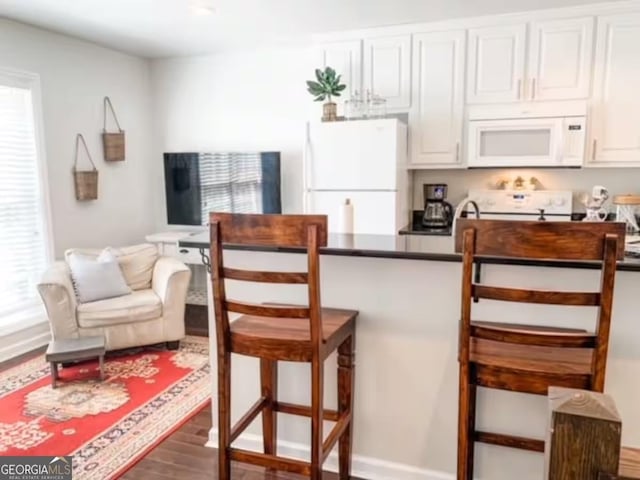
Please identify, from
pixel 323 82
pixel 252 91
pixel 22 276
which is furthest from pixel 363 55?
pixel 22 276

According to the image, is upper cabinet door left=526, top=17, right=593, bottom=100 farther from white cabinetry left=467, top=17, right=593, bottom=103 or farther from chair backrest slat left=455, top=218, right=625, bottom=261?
chair backrest slat left=455, top=218, right=625, bottom=261

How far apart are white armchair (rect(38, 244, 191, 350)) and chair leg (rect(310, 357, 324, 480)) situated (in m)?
2.22

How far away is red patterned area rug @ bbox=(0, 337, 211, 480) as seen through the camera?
2361 millimetres

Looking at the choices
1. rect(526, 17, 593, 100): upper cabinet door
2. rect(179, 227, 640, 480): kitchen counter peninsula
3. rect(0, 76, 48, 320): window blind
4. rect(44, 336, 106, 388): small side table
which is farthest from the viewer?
rect(0, 76, 48, 320): window blind

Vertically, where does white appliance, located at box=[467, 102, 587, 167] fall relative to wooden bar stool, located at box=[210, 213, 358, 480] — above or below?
above

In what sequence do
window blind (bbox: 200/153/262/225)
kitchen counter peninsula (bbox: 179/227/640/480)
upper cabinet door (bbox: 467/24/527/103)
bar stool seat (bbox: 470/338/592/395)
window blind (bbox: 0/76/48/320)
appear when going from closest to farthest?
bar stool seat (bbox: 470/338/592/395) < kitchen counter peninsula (bbox: 179/227/640/480) < upper cabinet door (bbox: 467/24/527/103) < window blind (bbox: 0/76/48/320) < window blind (bbox: 200/153/262/225)

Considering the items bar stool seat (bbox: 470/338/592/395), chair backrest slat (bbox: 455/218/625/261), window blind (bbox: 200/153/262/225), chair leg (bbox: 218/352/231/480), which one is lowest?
chair leg (bbox: 218/352/231/480)

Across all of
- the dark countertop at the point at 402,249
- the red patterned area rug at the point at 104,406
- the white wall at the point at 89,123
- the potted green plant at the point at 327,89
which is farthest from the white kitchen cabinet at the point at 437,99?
the white wall at the point at 89,123

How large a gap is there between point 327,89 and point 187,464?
2808mm

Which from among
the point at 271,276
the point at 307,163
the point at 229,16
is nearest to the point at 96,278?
the point at 307,163

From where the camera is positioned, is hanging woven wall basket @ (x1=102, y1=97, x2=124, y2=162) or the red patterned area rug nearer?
the red patterned area rug

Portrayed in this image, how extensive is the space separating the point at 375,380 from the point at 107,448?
138cm

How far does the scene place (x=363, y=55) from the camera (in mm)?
3936

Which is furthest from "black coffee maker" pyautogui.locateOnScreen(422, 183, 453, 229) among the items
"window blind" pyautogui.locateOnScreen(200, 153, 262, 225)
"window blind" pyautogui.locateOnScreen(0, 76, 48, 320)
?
"window blind" pyautogui.locateOnScreen(0, 76, 48, 320)
